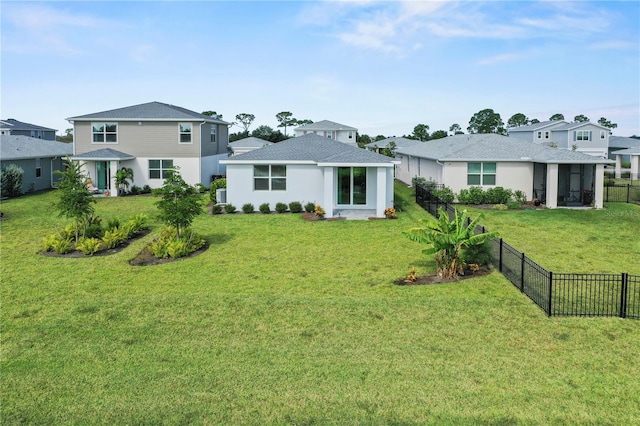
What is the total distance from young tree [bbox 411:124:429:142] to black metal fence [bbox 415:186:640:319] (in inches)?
Answer: 3057

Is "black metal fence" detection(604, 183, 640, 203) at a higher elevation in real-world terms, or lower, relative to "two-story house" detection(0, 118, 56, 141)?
lower

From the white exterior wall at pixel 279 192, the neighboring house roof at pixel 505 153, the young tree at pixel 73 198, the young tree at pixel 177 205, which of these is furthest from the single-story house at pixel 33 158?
the neighboring house roof at pixel 505 153

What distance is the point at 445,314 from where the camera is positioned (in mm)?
12750

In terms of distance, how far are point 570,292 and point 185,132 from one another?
1140 inches

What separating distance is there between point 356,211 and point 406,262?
10.4 meters

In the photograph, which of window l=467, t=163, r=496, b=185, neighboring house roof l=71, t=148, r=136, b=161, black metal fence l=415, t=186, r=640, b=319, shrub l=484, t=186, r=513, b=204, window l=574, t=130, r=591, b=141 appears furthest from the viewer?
window l=574, t=130, r=591, b=141

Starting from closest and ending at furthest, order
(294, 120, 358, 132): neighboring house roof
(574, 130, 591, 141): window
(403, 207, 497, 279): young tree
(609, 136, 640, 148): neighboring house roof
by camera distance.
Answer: (403, 207, 497, 279): young tree, (574, 130, 591, 141): window, (609, 136, 640, 148): neighboring house roof, (294, 120, 358, 132): neighboring house roof

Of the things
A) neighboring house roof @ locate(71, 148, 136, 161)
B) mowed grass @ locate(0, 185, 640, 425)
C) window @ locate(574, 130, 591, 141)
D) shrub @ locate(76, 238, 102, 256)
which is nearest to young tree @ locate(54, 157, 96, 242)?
shrub @ locate(76, 238, 102, 256)

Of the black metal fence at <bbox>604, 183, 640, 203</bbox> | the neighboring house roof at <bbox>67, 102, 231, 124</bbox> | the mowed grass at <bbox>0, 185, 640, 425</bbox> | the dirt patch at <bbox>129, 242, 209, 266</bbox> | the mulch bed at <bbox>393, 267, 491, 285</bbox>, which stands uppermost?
the neighboring house roof at <bbox>67, 102, 231, 124</bbox>

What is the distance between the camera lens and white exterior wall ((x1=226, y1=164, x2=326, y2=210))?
28922 millimetres

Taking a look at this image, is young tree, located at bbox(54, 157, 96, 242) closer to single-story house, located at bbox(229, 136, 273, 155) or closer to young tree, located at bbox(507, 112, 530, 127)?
single-story house, located at bbox(229, 136, 273, 155)

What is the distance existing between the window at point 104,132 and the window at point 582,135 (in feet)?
157

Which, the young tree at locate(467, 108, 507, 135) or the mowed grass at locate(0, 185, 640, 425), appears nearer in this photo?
the mowed grass at locate(0, 185, 640, 425)

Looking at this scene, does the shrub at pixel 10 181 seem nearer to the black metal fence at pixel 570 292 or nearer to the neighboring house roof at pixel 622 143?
the black metal fence at pixel 570 292
